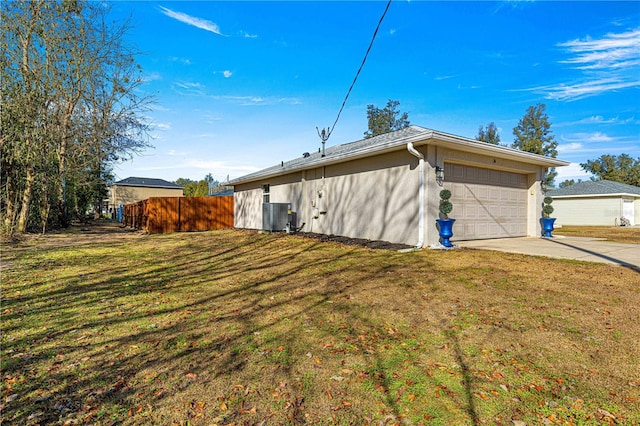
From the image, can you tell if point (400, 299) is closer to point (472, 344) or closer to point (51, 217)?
point (472, 344)

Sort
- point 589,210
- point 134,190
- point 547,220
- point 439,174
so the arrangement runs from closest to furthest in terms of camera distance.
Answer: point 439,174 → point 547,220 → point 589,210 → point 134,190

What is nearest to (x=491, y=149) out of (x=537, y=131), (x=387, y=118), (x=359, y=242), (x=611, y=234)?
(x=359, y=242)

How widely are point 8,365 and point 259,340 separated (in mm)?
1977

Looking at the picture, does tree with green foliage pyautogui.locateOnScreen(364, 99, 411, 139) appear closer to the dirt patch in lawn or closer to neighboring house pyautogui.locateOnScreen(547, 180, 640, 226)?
neighboring house pyautogui.locateOnScreen(547, 180, 640, 226)

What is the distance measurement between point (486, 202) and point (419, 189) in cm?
316

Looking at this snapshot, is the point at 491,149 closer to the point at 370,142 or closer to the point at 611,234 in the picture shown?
the point at 370,142

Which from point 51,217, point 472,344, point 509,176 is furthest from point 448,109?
point 51,217

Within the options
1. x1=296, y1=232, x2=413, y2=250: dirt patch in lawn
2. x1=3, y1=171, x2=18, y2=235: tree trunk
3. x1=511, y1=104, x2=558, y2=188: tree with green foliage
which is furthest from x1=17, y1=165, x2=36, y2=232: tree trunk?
x1=511, y1=104, x2=558, y2=188: tree with green foliage

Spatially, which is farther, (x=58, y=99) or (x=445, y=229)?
(x=58, y=99)

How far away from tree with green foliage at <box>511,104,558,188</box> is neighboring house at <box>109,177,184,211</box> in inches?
1683

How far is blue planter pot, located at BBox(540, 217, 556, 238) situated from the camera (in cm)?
1067

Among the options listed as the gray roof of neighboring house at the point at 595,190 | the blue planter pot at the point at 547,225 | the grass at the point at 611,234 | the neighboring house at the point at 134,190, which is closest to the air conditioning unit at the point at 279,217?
the blue planter pot at the point at 547,225

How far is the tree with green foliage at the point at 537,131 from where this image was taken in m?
33.8

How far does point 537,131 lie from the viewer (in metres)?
35.1
